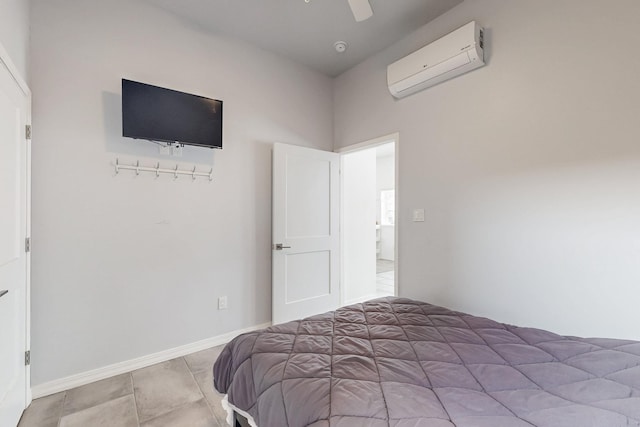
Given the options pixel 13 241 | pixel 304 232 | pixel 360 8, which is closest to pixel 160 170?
pixel 13 241

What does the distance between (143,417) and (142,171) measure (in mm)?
1730

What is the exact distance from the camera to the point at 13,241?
1649 millimetres

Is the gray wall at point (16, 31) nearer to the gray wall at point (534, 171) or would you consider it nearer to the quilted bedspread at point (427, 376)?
the quilted bedspread at point (427, 376)

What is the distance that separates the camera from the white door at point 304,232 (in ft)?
9.93

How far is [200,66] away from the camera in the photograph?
8.71 ft

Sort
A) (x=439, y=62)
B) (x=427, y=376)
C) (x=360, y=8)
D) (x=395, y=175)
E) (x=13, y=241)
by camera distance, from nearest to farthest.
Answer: (x=427, y=376), (x=13, y=241), (x=360, y=8), (x=439, y=62), (x=395, y=175)

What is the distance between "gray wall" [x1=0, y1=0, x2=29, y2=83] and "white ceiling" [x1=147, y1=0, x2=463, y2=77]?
896 mm

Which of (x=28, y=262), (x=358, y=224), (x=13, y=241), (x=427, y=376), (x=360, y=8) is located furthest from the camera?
(x=358, y=224)

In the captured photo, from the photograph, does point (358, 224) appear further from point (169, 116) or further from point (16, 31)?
point (16, 31)

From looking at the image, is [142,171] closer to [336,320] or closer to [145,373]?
[145,373]

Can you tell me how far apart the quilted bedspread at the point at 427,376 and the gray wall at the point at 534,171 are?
0.60 meters

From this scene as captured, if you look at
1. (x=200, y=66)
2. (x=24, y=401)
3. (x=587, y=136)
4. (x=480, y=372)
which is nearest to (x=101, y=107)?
(x=200, y=66)

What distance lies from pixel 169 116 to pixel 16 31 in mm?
893

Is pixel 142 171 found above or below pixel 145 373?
above
